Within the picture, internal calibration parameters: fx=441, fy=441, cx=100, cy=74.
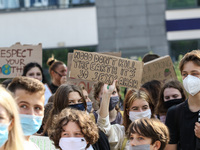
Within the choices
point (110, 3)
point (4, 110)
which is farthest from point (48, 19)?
point (4, 110)

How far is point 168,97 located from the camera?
18.0 ft

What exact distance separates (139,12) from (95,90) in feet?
39.5

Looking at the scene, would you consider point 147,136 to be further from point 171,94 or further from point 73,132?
point 171,94

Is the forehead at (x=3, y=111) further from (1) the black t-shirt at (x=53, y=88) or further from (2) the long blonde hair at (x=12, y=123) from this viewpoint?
(1) the black t-shirt at (x=53, y=88)

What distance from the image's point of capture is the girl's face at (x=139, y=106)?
198 inches

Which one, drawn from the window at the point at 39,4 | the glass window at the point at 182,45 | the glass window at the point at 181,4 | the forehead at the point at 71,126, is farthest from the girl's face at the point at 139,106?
the glass window at the point at 181,4

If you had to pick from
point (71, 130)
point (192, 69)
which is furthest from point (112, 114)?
point (71, 130)

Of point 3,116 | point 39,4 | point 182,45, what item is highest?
point 39,4

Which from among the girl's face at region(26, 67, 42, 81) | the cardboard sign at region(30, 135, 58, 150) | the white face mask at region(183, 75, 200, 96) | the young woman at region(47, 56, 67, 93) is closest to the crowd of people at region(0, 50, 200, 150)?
the white face mask at region(183, 75, 200, 96)

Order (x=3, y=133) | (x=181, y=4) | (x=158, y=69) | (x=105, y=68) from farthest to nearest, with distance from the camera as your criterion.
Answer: (x=181, y=4) < (x=158, y=69) < (x=105, y=68) < (x=3, y=133)

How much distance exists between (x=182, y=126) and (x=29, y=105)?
1.74 m

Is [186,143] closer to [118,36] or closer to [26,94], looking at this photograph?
[26,94]

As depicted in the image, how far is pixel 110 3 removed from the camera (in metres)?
17.2

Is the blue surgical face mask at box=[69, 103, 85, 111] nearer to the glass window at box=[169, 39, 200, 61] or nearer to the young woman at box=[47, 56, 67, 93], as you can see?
the young woman at box=[47, 56, 67, 93]
